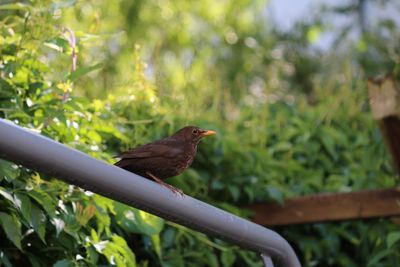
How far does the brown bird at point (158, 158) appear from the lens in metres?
2.50

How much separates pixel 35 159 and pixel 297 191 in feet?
9.26

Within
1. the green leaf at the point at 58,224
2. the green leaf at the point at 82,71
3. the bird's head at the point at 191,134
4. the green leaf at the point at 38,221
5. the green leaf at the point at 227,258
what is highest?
the green leaf at the point at 82,71

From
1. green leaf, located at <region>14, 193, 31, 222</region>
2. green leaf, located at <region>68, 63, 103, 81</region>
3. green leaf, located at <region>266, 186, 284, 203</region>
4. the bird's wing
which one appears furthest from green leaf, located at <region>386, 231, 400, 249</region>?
green leaf, located at <region>14, 193, 31, 222</region>

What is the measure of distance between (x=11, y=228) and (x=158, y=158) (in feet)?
1.47

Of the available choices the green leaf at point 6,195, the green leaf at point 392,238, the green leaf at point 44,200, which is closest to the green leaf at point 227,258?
the green leaf at point 392,238

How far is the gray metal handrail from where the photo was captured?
165 cm

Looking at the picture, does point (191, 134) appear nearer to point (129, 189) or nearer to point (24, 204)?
point (24, 204)

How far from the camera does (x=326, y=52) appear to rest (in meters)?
7.01

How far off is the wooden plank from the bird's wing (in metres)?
1.59

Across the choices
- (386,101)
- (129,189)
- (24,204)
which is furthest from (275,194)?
(129,189)

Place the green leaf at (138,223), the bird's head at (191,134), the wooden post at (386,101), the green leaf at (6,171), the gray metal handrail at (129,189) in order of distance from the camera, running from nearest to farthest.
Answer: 1. the gray metal handrail at (129,189)
2. the green leaf at (6,171)
3. the bird's head at (191,134)
4. the green leaf at (138,223)
5. the wooden post at (386,101)

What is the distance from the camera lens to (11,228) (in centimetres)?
250

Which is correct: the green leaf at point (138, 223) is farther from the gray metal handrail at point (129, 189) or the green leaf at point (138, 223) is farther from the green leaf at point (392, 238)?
the green leaf at point (392, 238)

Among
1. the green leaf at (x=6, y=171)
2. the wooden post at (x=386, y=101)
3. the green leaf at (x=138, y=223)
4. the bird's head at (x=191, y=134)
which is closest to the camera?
the green leaf at (x=6, y=171)
